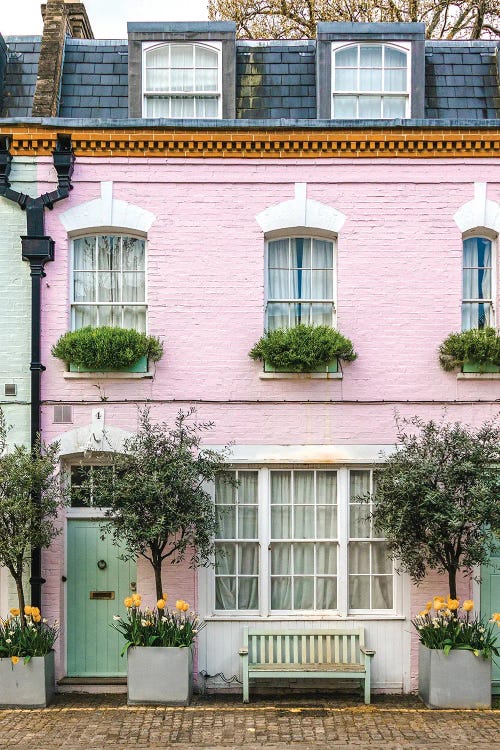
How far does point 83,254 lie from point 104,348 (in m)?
1.64

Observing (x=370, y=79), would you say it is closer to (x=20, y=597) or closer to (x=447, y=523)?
(x=447, y=523)

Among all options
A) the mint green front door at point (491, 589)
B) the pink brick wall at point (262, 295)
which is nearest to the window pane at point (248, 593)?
the pink brick wall at point (262, 295)

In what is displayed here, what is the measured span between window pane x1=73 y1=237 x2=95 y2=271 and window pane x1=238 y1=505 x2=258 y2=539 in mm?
4072

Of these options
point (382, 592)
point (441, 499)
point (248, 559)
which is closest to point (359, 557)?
point (382, 592)

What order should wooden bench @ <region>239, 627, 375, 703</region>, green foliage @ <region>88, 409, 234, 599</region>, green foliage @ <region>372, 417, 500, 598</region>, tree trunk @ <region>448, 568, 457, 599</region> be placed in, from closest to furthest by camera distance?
green foliage @ <region>372, 417, 500, 598</region> → green foliage @ <region>88, 409, 234, 599</region> → tree trunk @ <region>448, 568, 457, 599</region> → wooden bench @ <region>239, 627, 375, 703</region>

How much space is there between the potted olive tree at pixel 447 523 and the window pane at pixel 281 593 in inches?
67.1

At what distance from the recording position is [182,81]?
487 inches

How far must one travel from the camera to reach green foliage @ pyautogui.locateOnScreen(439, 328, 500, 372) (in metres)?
11.3

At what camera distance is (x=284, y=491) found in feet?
38.5

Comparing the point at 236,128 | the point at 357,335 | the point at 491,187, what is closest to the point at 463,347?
the point at 357,335

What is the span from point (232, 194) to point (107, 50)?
3.23m

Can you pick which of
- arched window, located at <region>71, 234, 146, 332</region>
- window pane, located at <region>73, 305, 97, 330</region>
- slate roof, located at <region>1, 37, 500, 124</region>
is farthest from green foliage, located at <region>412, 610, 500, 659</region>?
slate roof, located at <region>1, 37, 500, 124</region>

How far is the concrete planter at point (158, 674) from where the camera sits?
1045 centimetres

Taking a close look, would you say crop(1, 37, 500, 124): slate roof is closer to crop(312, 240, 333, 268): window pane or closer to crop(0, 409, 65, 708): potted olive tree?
crop(312, 240, 333, 268): window pane
